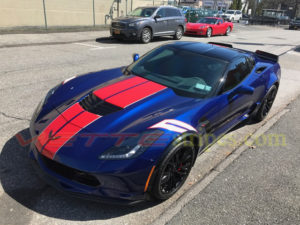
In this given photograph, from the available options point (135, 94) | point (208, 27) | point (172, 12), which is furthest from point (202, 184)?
point (208, 27)

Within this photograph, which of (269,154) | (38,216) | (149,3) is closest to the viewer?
(38,216)

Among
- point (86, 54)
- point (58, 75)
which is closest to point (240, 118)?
point (58, 75)

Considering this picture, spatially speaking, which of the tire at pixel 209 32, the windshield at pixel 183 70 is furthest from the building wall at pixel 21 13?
the windshield at pixel 183 70

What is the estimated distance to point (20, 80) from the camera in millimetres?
5801

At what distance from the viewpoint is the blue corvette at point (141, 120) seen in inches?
86.3

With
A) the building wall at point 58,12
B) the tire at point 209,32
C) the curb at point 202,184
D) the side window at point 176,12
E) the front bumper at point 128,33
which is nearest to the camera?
the curb at point 202,184

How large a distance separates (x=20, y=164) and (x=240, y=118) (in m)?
3.06

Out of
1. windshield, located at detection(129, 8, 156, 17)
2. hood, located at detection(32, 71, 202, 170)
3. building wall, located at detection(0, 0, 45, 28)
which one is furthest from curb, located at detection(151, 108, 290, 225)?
building wall, located at detection(0, 0, 45, 28)

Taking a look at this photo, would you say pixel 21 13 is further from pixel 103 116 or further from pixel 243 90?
pixel 243 90

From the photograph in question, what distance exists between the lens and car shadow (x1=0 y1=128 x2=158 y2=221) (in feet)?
7.71

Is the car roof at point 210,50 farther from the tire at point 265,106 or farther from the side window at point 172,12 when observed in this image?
the side window at point 172,12

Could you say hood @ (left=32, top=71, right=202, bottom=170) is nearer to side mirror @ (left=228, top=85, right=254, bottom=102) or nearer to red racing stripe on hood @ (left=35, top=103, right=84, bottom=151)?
red racing stripe on hood @ (left=35, top=103, right=84, bottom=151)

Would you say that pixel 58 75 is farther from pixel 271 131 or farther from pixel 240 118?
pixel 271 131

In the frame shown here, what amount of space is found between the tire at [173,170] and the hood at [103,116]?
12.4 inches
